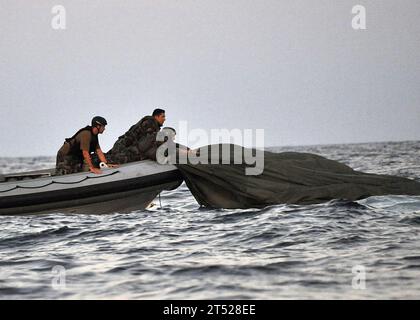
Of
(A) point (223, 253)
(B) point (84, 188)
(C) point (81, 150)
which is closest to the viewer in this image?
(A) point (223, 253)

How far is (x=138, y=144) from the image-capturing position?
1153cm

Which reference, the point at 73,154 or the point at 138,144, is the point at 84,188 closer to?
the point at 73,154

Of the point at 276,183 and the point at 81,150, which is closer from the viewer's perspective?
the point at 276,183

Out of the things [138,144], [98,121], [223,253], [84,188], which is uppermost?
[98,121]

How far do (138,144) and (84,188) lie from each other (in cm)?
140

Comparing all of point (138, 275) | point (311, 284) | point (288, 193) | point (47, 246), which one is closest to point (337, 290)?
point (311, 284)

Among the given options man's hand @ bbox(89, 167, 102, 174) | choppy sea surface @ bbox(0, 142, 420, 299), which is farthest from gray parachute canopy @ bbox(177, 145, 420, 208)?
man's hand @ bbox(89, 167, 102, 174)

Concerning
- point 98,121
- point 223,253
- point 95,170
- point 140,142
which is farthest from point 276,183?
point 223,253

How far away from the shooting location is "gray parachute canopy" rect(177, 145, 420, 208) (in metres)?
10.8

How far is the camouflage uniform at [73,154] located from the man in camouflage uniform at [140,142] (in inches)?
26.5

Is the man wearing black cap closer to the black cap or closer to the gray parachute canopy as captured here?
the black cap

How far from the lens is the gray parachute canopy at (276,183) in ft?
35.5

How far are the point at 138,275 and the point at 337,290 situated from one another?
7.05 ft
